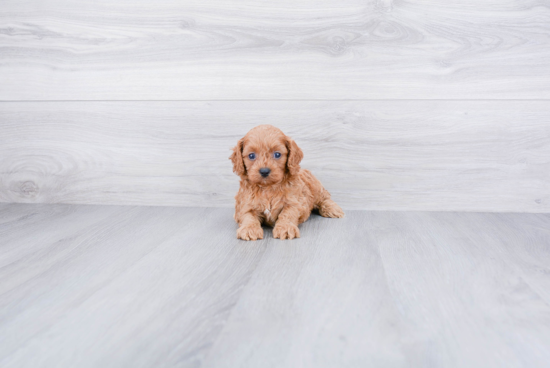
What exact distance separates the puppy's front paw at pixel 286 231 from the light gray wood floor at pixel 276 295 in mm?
39

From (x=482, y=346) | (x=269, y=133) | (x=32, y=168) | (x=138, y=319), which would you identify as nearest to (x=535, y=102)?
(x=269, y=133)

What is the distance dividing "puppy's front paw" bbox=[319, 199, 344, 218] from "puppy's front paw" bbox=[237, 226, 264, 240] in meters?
0.35

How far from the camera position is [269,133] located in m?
1.27

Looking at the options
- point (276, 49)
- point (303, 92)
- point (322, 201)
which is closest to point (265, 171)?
point (322, 201)

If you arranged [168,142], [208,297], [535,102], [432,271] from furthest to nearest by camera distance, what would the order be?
[168,142] < [535,102] < [432,271] < [208,297]

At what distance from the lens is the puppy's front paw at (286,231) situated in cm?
123

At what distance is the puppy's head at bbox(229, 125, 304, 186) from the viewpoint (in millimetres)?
1255

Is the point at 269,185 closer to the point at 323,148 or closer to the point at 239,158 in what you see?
the point at 239,158

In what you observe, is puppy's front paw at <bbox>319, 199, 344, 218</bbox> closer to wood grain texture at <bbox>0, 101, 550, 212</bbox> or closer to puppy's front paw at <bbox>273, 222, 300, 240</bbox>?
wood grain texture at <bbox>0, 101, 550, 212</bbox>

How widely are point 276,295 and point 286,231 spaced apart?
40 cm

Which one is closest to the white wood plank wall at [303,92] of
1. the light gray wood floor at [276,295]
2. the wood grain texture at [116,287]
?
the light gray wood floor at [276,295]

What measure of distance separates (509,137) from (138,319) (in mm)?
1468

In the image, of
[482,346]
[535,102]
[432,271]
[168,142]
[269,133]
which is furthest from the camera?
[168,142]

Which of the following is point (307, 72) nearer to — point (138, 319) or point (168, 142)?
point (168, 142)
